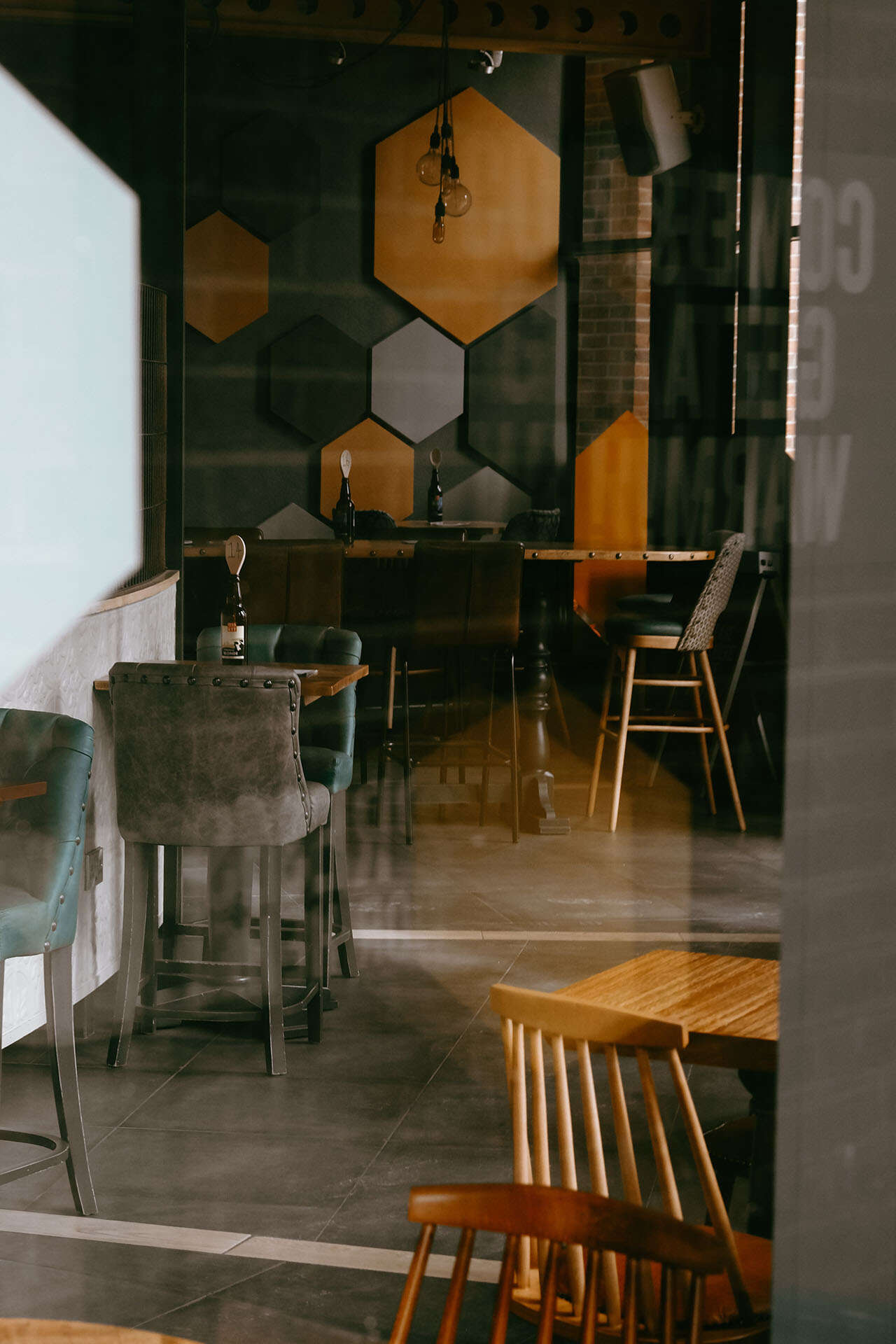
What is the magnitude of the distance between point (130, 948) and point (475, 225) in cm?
588

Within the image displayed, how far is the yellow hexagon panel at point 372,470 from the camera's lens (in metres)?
7.84

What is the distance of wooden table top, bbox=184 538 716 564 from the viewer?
16.8 ft

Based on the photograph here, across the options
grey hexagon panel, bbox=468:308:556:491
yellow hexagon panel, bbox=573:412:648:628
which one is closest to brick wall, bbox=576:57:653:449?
yellow hexagon panel, bbox=573:412:648:628

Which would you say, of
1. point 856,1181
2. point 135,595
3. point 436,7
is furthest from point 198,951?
point 436,7

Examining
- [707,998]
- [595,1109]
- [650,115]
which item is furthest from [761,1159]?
[650,115]

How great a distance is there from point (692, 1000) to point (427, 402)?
6.50 m

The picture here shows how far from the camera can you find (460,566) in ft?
16.0

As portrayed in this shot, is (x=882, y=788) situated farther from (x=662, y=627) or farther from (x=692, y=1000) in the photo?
(x=662, y=627)

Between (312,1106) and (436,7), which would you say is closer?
(312,1106)

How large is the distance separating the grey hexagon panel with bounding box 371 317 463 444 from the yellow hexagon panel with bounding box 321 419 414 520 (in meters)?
0.11

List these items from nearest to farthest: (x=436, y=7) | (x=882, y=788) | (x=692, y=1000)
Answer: (x=882, y=788)
(x=692, y=1000)
(x=436, y=7)

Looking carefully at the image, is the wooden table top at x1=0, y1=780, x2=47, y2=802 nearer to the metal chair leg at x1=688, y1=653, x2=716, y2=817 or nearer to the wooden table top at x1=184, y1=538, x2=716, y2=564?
the wooden table top at x1=184, y1=538, x2=716, y2=564

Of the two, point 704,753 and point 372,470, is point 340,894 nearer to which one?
point 704,753

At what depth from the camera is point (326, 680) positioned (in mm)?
3152
